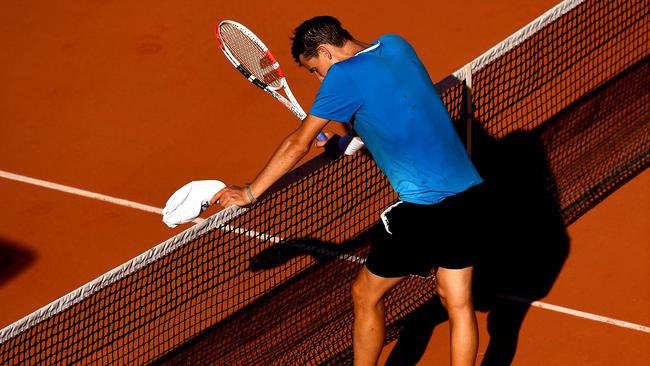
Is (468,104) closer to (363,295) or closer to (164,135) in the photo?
(363,295)

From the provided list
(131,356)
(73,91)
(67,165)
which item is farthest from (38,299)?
(73,91)

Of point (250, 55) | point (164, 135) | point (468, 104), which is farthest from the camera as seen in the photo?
point (164, 135)

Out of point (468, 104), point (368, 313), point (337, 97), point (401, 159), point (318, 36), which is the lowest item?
point (368, 313)

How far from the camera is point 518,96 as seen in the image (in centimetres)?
754

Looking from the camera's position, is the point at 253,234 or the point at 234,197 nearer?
the point at 234,197

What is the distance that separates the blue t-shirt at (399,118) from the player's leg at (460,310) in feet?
1.27

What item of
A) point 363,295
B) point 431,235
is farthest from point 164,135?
point 431,235

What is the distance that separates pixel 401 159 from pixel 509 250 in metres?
2.20

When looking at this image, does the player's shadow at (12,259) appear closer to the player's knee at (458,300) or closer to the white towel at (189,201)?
the white towel at (189,201)

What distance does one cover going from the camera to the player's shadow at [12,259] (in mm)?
6742

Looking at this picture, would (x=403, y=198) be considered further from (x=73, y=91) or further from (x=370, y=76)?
(x=73, y=91)

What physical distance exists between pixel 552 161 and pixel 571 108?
0.77 meters

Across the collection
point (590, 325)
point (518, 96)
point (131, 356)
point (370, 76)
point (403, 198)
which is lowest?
point (590, 325)

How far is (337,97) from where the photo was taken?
4457mm
